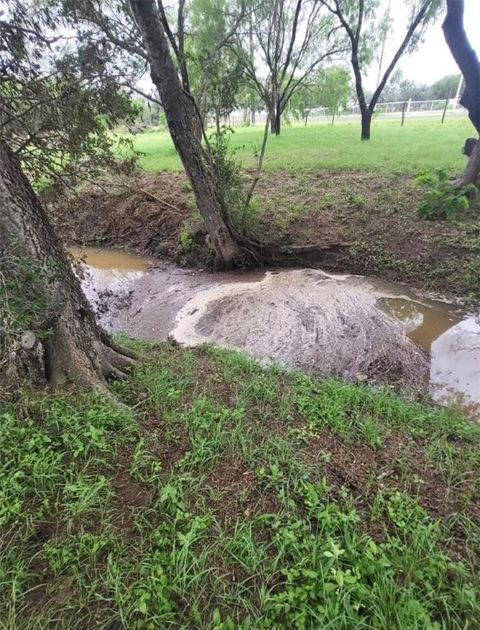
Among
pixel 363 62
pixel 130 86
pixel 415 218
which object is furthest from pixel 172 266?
pixel 363 62

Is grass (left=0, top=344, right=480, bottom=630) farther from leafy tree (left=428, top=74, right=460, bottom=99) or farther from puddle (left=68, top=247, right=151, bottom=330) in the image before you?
leafy tree (left=428, top=74, right=460, bottom=99)

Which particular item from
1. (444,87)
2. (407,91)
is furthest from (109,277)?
(407,91)

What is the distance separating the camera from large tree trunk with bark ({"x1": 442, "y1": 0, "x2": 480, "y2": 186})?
18.9ft

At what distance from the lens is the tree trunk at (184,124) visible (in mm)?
4001

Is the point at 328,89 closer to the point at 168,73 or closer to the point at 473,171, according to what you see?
the point at 473,171

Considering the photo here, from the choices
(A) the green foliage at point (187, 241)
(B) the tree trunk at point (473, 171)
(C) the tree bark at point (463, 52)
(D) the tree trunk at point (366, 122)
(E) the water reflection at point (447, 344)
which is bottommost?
(E) the water reflection at point (447, 344)

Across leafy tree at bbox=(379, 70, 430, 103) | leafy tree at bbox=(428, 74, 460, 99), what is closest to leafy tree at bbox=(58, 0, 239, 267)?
leafy tree at bbox=(428, 74, 460, 99)

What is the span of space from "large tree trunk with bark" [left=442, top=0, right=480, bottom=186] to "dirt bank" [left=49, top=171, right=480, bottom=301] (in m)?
0.98

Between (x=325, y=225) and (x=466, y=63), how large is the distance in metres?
3.66

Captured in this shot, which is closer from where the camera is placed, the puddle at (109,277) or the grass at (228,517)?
the grass at (228,517)

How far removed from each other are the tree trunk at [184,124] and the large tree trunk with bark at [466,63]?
15.2 feet

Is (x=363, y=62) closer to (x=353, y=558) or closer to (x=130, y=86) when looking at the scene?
(x=130, y=86)

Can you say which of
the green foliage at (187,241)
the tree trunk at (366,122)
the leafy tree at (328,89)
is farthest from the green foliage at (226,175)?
the leafy tree at (328,89)

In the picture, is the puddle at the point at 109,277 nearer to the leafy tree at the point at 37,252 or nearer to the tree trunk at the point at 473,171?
the leafy tree at the point at 37,252
